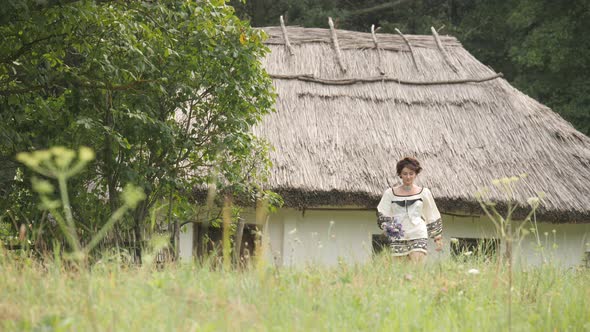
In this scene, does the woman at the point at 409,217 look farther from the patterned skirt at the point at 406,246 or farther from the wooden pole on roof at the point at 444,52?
the wooden pole on roof at the point at 444,52

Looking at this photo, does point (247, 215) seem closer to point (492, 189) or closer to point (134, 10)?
point (492, 189)

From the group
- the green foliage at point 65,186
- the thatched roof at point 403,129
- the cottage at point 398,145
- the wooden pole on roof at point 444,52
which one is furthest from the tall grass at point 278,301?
the wooden pole on roof at point 444,52

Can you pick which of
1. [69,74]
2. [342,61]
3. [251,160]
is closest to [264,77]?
[251,160]

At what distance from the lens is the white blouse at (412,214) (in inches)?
237

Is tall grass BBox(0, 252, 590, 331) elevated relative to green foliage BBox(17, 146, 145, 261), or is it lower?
lower

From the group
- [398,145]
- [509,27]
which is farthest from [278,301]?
[509,27]

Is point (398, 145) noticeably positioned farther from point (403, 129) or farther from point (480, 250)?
point (480, 250)

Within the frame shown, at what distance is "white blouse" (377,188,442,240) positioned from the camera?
6031mm

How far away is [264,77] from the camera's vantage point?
22.1 ft

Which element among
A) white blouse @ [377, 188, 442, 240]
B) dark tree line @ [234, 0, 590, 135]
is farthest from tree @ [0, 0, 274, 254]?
dark tree line @ [234, 0, 590, 135]

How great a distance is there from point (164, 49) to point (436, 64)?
288 inches

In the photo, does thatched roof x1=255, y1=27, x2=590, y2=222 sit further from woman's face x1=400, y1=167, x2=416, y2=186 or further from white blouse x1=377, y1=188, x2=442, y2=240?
woman's face x1=400, y1=167, x2=416, y2=186

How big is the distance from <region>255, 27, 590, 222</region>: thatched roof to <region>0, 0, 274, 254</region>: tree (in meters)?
2.77

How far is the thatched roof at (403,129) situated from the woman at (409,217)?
3027 mm
